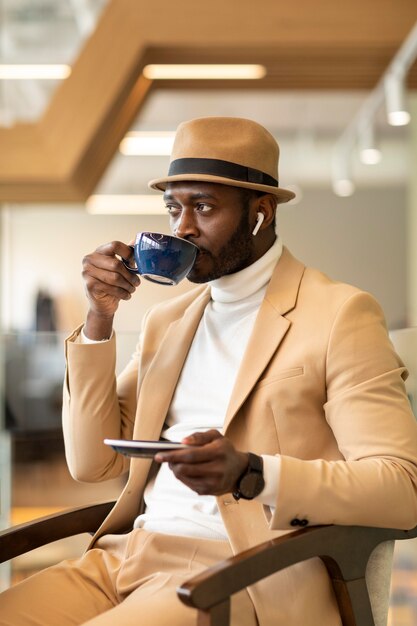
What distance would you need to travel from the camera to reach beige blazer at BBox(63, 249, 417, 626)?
4.99 ft

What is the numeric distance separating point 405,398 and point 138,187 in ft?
13.6

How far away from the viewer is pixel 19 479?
3219 millimetres

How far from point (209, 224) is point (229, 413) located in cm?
38

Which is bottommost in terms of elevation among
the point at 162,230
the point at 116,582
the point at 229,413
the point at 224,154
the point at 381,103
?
the point at 116,582

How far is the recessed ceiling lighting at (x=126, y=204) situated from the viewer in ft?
18.4

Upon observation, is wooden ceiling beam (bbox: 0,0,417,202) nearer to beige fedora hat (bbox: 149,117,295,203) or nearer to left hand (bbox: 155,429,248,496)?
beige fedora hat (bbox: 149,117,295,203)

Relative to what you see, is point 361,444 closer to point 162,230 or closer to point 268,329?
point 268,329

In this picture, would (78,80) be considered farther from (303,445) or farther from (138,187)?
(303,445)

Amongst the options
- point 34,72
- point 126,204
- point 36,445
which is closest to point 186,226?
point 36,445

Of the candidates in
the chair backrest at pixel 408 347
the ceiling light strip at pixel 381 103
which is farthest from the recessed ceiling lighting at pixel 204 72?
the chair backrest at pixel 408 347

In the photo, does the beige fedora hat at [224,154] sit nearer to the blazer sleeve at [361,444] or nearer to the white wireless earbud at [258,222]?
the white wireless earbud at [258,222]

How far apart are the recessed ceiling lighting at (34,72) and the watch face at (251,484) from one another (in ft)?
10.4

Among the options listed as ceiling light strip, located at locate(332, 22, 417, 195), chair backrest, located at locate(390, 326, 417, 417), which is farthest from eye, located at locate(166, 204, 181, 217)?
ceiling light strip, located at locate(332, 22, 417, 195)

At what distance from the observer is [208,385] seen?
5.98 feet
